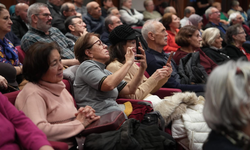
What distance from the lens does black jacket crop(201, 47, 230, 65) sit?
156 inches

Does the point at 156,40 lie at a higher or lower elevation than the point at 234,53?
higher

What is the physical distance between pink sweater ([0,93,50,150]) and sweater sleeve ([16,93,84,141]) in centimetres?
9

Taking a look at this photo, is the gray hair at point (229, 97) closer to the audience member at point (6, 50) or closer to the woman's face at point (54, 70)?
the woman's face at point (54, 70)

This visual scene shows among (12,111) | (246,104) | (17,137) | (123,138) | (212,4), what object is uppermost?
(246,104)

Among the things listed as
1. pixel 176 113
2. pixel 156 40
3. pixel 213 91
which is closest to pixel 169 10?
pixel 156 40

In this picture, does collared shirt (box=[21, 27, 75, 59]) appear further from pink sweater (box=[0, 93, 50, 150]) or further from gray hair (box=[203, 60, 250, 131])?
gray hair (box=[203, 60, 250, 131])

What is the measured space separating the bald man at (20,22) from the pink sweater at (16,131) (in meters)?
2.78

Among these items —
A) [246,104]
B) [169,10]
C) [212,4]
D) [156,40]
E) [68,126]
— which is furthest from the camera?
[212,4]

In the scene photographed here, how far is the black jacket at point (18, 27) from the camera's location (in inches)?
160

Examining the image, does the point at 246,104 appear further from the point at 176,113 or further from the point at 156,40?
the point at 156,40

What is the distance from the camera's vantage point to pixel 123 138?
168 centimetres

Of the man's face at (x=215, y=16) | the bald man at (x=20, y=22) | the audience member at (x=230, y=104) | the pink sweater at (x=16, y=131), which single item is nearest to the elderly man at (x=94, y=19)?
the bald man at (x=20, y=22)

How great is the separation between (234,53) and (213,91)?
3.45m

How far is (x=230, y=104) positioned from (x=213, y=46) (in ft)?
10.6
